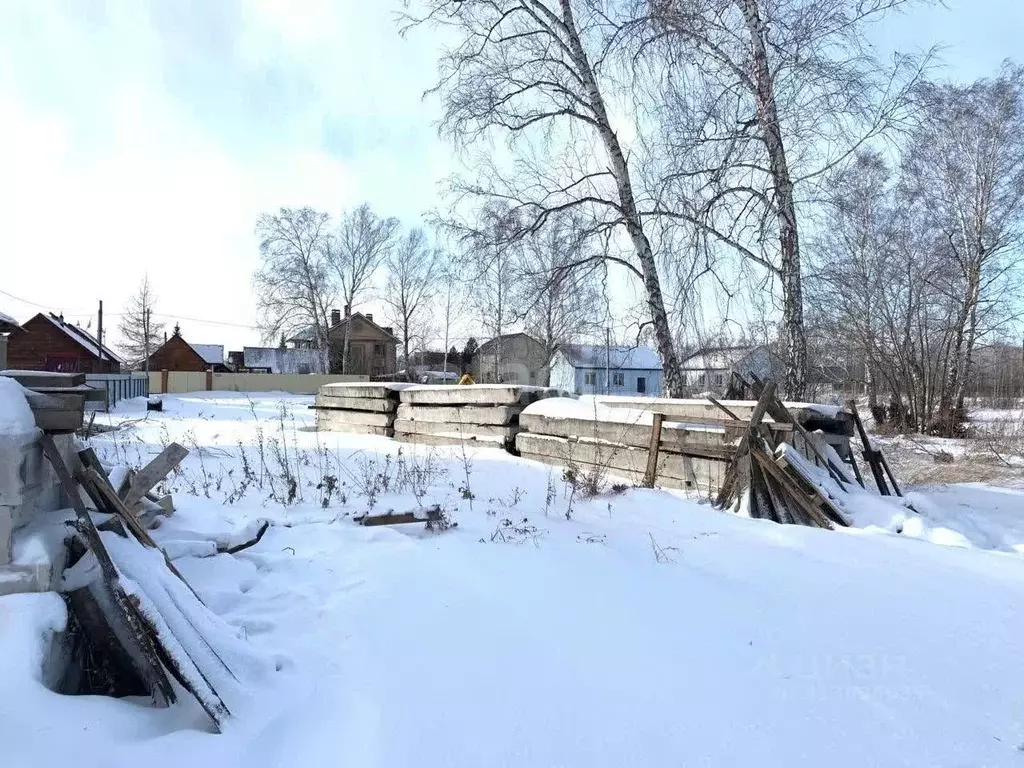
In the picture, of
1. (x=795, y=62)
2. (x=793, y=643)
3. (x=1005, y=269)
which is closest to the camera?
(x=793, y=643)

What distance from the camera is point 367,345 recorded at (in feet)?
189

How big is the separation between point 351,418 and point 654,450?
7639mm

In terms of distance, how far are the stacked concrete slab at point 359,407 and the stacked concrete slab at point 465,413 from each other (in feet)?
1.17

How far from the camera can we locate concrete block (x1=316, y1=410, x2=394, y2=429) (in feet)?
38.9

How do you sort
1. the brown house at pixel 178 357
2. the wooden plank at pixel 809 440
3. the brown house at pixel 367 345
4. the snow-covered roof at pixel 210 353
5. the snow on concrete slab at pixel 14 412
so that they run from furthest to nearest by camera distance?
the snow-covered roof at pixel 210 353 < the brown house at pixel 178 357 < the brown house at pixel 367 345 < the wooden plank at pixel 809 440 < the snow on concrete slab at pixel 14 412

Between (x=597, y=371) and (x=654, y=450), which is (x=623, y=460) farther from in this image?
(x=597, y=371)

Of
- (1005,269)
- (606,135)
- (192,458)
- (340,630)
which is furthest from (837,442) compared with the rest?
(1005,269)

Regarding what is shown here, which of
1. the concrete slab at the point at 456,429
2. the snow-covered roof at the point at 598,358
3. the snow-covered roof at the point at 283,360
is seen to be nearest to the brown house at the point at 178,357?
the snow-covered roof at the point at 283,360

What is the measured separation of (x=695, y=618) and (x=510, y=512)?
8.39ft

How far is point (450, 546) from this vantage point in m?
4.46

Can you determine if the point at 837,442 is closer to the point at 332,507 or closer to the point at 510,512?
the point at 510,512

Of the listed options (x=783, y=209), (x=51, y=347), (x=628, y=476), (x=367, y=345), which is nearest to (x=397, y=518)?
(x=628, y=476)

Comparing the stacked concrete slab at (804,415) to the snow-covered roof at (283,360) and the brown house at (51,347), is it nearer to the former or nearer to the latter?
the brown house at (51,347)

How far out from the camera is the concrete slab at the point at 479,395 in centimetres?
932
